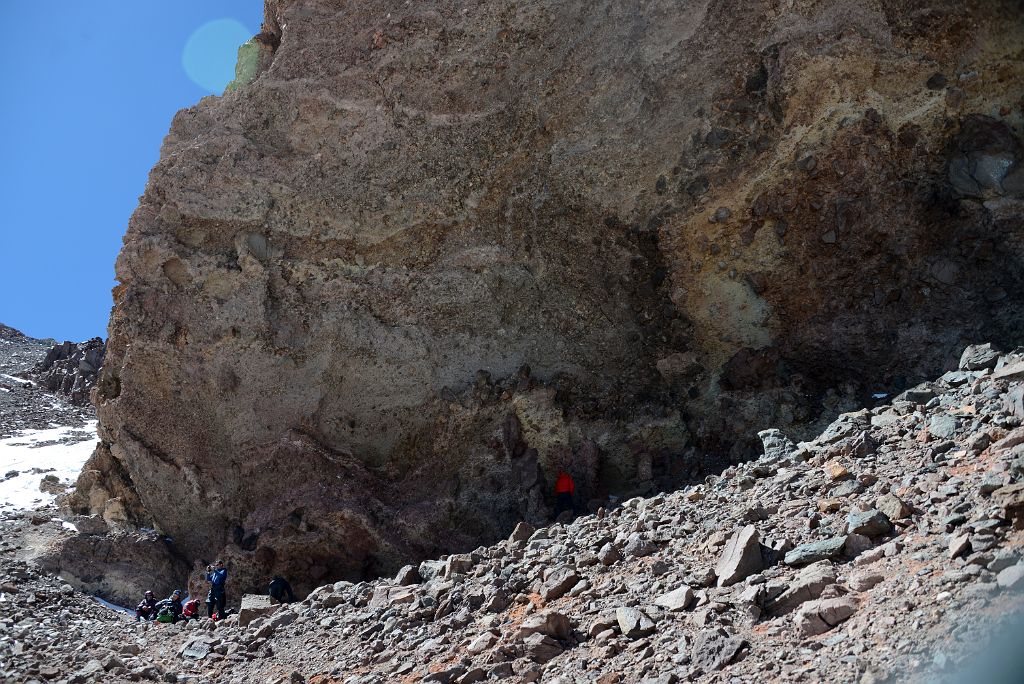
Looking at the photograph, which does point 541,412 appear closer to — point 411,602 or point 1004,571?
point 411,602

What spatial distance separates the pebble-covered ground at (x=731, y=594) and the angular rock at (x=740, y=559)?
1cm

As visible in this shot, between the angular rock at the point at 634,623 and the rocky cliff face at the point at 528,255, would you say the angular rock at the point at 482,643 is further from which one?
the rocky cliff face at the point at 528,255

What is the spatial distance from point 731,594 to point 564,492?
5.23 meters

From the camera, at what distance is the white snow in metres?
15.9

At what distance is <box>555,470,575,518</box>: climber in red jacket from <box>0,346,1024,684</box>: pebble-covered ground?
176cm

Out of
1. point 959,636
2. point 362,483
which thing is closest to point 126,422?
point 362,483

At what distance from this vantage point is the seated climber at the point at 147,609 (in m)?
11.9

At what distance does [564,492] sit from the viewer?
11039 mm

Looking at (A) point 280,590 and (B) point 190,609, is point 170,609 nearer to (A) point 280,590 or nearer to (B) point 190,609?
(B) point 190,609

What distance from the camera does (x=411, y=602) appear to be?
843 centimetres

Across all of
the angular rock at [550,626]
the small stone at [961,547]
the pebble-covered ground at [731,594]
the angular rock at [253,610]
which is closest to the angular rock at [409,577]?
the pebble-covered ground at [731,594]

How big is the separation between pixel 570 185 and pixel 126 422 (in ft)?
24.0

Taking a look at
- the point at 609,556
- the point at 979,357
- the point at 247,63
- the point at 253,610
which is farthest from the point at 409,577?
the point at 247,63

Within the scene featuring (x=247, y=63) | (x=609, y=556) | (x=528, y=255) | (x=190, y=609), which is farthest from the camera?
(x=247, y=63)
